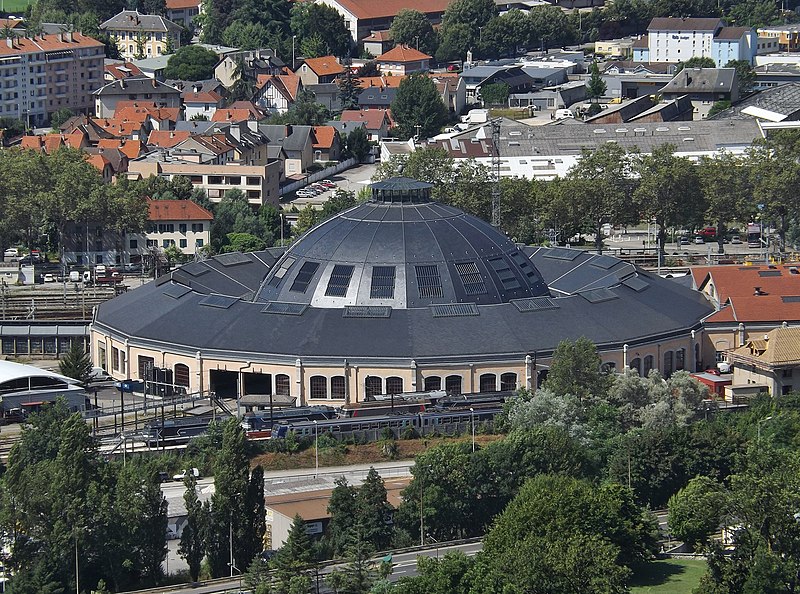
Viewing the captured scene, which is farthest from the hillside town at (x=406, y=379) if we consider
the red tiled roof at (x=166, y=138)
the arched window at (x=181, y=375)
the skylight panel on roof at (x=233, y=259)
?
the red tiled roof at (x=166, y=138)

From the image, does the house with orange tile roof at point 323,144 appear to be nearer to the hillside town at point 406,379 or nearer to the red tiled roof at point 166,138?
the red tiled roof at point 166,138

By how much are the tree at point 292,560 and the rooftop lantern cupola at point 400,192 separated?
42.4 m

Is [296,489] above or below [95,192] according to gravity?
below

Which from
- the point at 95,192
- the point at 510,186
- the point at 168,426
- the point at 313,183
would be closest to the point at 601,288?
the point at 168,426

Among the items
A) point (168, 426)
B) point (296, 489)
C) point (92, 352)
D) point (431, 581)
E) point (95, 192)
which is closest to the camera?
point (431, 581)

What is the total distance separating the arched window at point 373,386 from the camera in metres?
111

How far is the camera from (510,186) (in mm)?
156375

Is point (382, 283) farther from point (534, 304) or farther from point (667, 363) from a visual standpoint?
point (667, 363)

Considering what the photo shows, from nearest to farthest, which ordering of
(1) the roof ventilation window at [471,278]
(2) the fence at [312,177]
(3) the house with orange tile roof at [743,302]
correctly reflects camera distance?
1. (1) the roof ventilation window at [471,278]
2. (3) the house with orange tile roof at [743,302]
3. (2) the fence at [312,177]

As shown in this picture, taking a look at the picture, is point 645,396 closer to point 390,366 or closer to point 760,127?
point 390,366

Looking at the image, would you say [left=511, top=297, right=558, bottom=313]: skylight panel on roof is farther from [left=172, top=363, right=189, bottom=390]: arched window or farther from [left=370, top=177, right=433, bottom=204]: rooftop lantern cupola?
[left=172, top=363, right=189, bottom=390]: arched window

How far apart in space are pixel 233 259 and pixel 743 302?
99.8 ft

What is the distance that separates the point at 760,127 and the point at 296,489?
109 m

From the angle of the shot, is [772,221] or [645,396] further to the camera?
[772,221]
